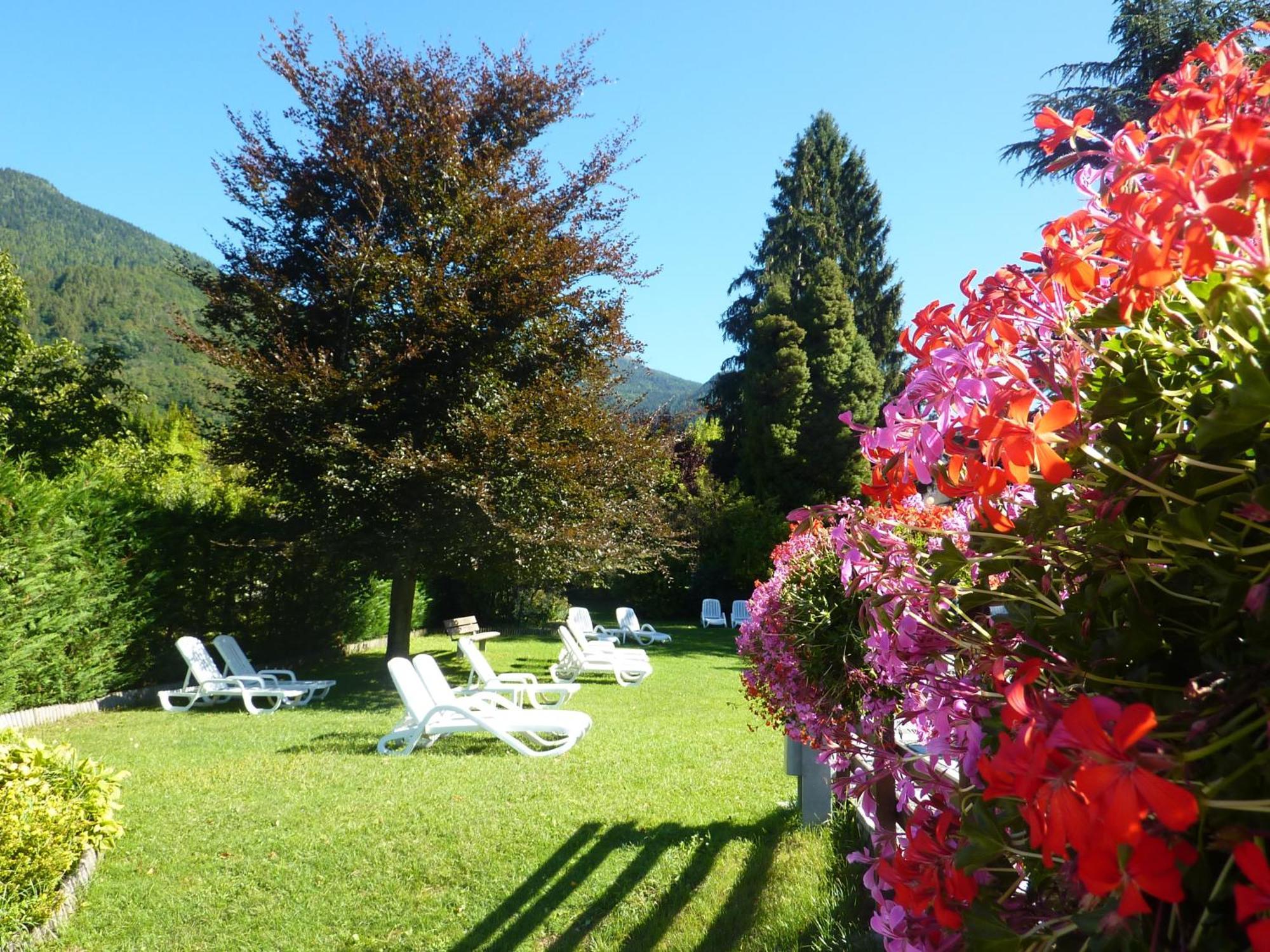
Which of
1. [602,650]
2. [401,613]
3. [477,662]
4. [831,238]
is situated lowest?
[602,650]

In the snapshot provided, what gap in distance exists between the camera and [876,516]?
4.36ft

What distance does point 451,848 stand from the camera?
5172mm

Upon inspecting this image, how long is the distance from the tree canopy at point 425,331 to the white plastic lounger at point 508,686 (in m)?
1.85

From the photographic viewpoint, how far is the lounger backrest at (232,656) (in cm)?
1131

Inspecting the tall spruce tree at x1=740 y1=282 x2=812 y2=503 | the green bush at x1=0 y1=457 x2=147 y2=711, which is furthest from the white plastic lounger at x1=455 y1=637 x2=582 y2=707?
the tall spruce tree at x1=740 y1=282 x2=812 y2=503

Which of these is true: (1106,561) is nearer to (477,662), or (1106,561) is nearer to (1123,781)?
(1123,781)

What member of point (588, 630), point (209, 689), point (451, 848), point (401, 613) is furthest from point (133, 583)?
point (588, 630)

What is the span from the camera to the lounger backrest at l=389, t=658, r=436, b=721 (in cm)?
793

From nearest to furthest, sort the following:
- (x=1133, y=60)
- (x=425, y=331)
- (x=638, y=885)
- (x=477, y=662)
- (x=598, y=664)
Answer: (x=638, y=885) < (x=477, y=662) < (x=425, y=331) < (x=598, y=664) < (x=1133, y=60)

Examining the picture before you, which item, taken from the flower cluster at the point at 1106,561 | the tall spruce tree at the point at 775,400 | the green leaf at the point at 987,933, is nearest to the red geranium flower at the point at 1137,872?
the flower cluster at the point at 1106,561

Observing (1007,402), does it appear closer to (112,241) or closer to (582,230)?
(582,230)

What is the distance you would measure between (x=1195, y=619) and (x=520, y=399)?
1186cm

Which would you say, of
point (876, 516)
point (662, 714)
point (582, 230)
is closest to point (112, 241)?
point (582, 230)

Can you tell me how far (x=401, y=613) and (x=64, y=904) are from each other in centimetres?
940
